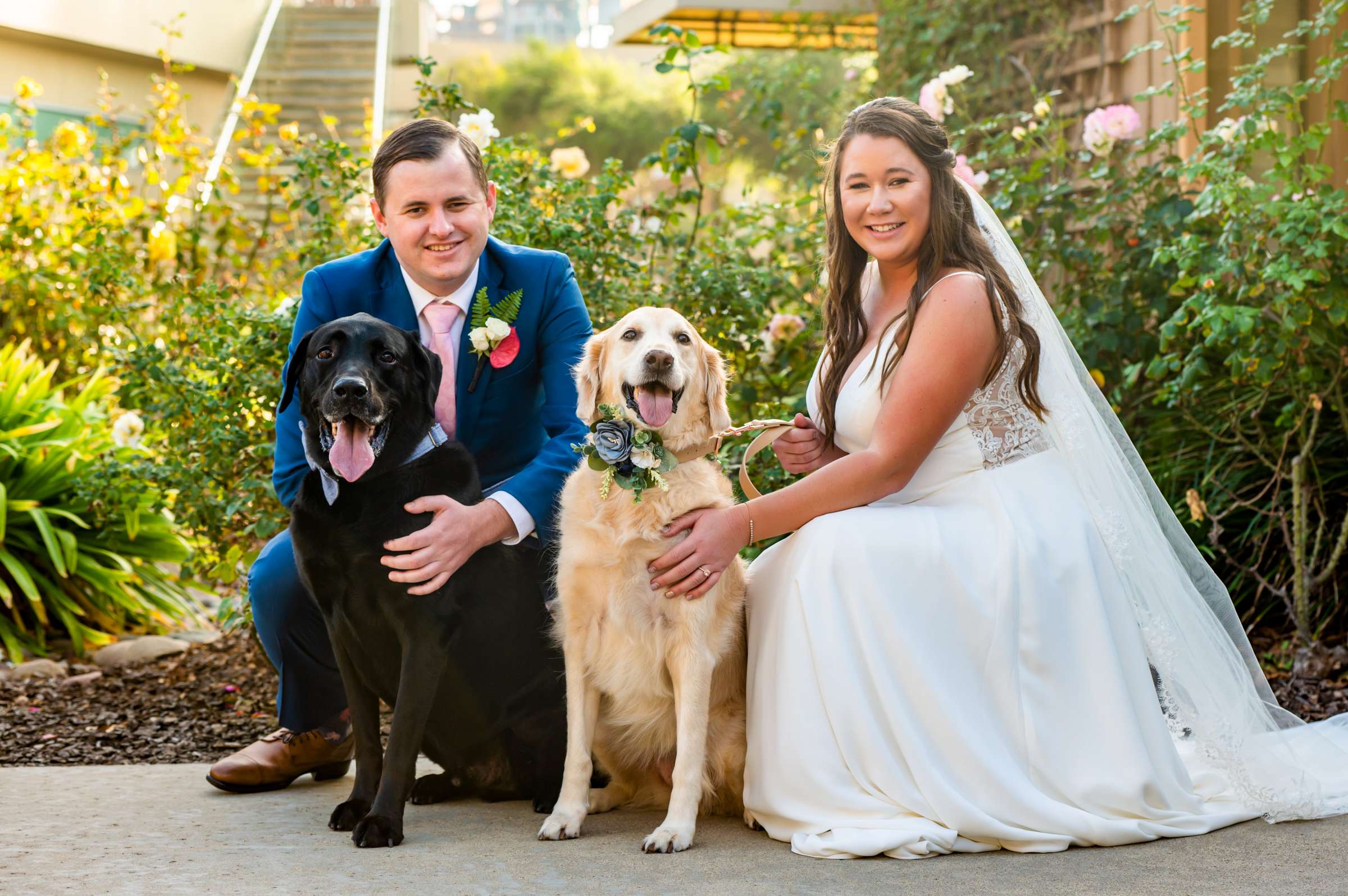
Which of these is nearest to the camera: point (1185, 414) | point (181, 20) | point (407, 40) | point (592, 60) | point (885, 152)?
point (885, 152)

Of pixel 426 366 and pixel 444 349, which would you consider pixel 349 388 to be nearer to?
pixel 426 366

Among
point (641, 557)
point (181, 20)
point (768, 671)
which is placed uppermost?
point (181, 20)

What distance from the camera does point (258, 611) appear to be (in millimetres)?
3176

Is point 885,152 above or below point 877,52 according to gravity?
below

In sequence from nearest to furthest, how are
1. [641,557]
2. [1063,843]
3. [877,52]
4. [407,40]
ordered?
[1063,843] < [641,557] < [877,52] < [407,40]

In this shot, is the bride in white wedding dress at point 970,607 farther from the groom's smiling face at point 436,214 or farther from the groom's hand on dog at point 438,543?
the groom's smiling face at point 436,214

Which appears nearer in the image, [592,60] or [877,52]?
[877,52]

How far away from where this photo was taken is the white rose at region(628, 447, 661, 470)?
2678mm

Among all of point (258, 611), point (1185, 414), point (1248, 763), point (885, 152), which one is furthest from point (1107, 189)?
point (258, 611)

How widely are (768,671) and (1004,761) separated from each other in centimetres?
54

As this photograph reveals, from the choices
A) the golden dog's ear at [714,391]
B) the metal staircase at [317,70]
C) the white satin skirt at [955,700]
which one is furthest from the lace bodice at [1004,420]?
the metal staircase at [317,70]

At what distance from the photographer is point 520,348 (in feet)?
10.6

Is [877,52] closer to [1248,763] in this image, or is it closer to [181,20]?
[1248,763]

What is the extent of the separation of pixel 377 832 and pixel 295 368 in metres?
1.07
